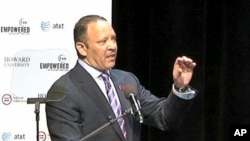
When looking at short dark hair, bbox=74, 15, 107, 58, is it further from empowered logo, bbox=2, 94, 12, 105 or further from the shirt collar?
empowered logo, bbox=2, 94, 12, 105

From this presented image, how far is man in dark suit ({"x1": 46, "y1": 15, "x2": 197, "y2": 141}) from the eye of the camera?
91.9 inches

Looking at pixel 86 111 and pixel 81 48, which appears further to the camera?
pixel 81 48

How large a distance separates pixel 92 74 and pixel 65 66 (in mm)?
1061

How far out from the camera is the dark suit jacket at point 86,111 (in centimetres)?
233

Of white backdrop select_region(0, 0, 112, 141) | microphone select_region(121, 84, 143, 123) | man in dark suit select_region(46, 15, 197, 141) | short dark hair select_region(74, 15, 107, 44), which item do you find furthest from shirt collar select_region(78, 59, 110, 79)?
white backdrop select_region(0, 0, 112, 141)

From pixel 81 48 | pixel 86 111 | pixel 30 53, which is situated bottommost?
pixel 86 111

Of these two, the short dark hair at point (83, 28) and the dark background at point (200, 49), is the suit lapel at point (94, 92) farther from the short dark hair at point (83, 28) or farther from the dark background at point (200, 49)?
the dark background at point (200, 49)

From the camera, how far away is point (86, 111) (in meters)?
2.38

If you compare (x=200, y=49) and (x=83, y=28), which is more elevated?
(x=83, y=28)

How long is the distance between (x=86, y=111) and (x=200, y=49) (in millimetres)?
1727

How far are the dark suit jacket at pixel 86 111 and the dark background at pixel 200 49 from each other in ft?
4.79

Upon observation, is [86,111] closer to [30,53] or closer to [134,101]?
[134,101]

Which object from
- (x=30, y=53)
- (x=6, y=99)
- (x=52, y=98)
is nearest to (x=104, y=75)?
(x=52, y=98)

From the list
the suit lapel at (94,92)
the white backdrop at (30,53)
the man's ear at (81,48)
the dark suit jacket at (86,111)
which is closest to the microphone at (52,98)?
the dark suit jacket at (86,111)
